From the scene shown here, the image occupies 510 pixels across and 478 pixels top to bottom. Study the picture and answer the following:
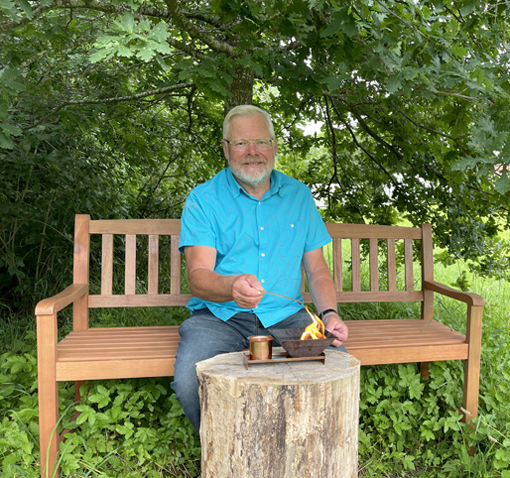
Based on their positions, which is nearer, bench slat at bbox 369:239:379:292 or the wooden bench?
the wooden bench

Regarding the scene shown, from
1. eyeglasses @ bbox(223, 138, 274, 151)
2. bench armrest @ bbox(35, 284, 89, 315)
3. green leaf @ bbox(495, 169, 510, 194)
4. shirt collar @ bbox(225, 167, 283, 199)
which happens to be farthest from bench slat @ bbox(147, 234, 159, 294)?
green leaf @ bbox(495, 169, 510, 194)

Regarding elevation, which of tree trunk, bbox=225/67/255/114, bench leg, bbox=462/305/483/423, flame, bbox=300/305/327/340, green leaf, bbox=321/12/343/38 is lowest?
bench leg, bbox=462/305/483/423

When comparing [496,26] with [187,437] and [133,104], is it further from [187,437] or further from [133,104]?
[133,104]

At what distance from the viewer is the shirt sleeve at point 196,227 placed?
2.81 m

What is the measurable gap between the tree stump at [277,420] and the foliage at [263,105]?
3.32ft

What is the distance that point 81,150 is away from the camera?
518cm

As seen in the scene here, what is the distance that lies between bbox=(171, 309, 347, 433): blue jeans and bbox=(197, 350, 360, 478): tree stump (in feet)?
0.89

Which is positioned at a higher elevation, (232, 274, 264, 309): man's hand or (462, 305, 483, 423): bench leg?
(232, 274, 264, 309): man's hand

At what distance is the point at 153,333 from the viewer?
124 inches

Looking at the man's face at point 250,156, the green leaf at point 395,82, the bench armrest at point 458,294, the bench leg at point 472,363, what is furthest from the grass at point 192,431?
the green leaf at point 395,82

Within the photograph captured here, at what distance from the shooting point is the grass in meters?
2.71

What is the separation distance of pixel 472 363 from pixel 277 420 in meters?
1.58

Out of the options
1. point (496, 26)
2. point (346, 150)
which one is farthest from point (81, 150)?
point (496, 26)

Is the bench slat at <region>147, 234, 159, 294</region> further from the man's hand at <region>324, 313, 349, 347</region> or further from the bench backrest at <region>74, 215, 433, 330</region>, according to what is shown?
the man's hand at <region>324, 313, 349, 347</region>
